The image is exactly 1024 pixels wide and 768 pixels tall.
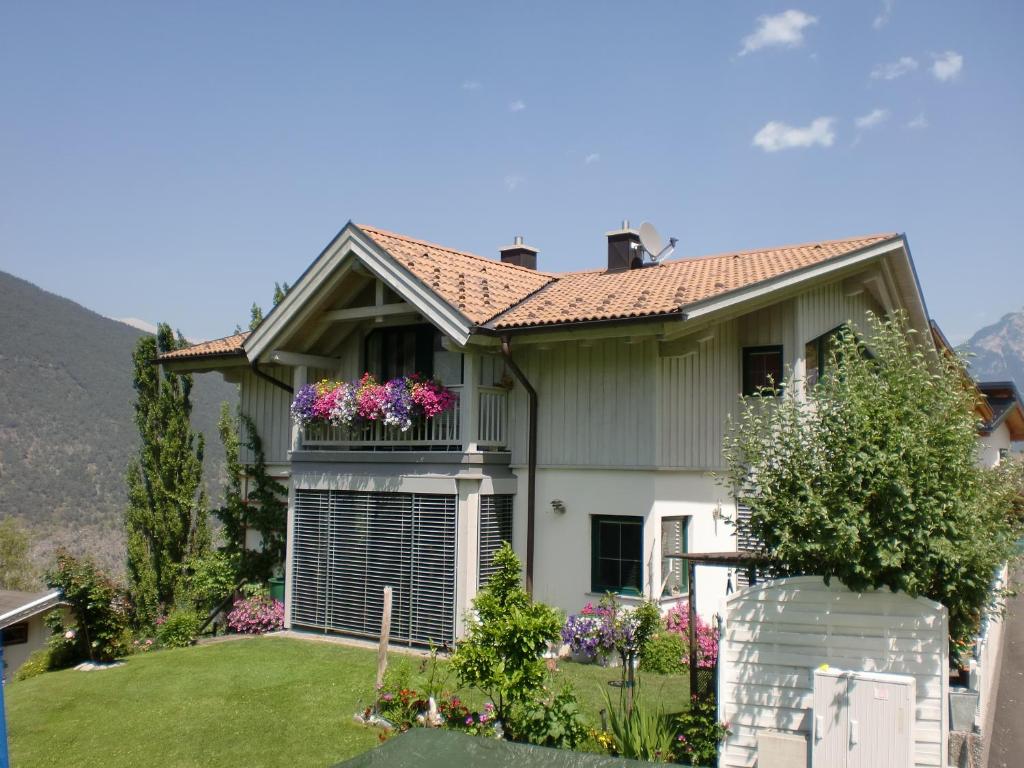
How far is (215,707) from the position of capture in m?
12.8

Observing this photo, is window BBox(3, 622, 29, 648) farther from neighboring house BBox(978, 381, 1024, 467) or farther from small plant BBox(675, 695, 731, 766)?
neighboring house BBox(978, 381, 1024, 467)

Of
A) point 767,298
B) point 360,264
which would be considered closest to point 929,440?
point 767,298

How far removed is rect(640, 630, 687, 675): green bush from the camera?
14.1 meters

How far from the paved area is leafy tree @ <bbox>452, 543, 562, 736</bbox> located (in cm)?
488

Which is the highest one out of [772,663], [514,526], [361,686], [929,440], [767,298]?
[767,298]

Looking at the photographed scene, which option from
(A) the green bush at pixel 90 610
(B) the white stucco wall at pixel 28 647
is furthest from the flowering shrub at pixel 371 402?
(B) the white stucco wall at pixel 28 647

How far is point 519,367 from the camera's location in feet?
55.0

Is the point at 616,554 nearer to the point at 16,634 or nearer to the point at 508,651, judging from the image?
the point at 508,651

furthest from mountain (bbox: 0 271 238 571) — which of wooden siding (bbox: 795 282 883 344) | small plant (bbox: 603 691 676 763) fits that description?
small plant (bbox: 603 691 676 763)

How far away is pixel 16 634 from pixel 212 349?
54.6 feet

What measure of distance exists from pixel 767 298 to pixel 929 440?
6.37 m

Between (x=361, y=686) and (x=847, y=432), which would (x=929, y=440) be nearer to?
(x=847, y=432)

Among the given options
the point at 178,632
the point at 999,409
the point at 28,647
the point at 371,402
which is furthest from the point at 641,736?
the point at 28,647

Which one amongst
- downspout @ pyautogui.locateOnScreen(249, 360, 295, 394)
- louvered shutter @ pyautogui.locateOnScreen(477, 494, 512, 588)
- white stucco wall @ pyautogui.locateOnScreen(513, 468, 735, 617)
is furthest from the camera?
downspout @ pyautogui.locateOnScreen(249, 360, 295, 394)
